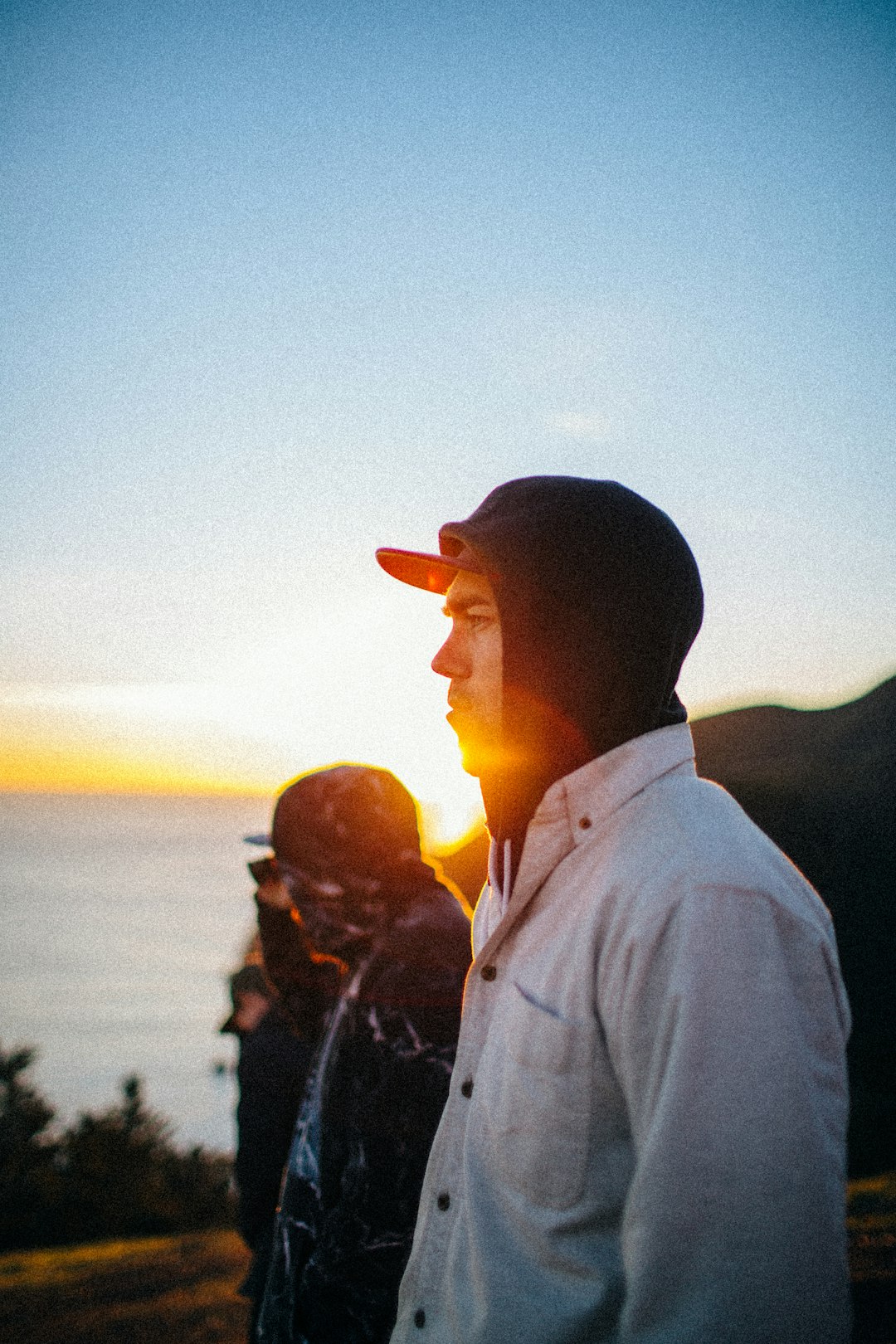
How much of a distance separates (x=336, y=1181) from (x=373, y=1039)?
1.24 feet

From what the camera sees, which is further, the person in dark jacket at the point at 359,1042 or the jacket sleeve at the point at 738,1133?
the person in dark jacket at the point at 359,1042

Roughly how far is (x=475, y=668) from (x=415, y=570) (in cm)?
63

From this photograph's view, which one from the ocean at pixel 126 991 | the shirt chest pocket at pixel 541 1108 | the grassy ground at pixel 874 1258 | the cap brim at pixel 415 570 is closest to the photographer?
the shirt chest pocket at pixel 541 1108

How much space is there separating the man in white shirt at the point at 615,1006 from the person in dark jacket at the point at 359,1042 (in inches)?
31.3

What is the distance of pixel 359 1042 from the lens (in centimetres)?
262

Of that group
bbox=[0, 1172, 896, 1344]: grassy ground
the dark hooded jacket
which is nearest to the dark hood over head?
the dark hooded jacket

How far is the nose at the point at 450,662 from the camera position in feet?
6.01

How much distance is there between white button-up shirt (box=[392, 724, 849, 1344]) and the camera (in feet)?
3.81

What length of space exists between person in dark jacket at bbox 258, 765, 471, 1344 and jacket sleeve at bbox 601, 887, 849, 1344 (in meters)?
1.36

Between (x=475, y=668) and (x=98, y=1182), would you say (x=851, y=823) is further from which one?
(x=98, y=1182)

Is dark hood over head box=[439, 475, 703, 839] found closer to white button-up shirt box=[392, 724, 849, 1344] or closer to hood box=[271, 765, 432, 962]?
white button-up shirt box=[392, 724, 849, 1344]

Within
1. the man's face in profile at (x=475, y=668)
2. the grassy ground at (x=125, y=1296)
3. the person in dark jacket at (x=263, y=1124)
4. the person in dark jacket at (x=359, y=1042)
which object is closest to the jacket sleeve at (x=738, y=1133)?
the man's face in profile at (x=475, y=668)

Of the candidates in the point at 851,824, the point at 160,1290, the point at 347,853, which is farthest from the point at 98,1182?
the point at 347,853

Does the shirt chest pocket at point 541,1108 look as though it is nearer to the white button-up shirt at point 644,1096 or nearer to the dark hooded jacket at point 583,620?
the white button-up shirt at point 644,1096
